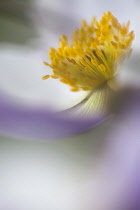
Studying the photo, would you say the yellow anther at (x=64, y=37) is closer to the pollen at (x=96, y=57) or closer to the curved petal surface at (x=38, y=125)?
the pollen at (x=96, y=57)

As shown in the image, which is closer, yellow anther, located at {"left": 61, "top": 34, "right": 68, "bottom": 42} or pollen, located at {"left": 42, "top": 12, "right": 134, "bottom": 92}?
pollen, located at {"left": 42, "top": 12, "right": 134, "bottom": 92}

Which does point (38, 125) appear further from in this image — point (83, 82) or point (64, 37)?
point (64, 37)

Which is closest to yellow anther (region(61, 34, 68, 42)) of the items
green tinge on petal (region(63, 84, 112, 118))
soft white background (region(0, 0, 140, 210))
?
soft white background (region(0, 0, 140, 210))

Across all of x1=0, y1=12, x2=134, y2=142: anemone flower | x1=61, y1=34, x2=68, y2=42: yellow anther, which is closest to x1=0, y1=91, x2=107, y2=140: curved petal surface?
x1=0, y1=12, x2=134, y2=142: anemone flower

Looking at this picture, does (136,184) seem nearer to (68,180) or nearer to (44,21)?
(68,180)

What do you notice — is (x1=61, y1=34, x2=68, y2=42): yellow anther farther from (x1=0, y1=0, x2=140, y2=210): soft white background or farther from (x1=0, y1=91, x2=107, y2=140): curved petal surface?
(x1=0, y1=91, x2=107, y2=140): curved petal surface

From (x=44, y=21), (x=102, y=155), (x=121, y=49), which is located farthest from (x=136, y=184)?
(x=44, y=21)

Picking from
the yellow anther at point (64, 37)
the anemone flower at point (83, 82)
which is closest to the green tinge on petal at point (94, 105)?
the anemone flower at point (83, 82)

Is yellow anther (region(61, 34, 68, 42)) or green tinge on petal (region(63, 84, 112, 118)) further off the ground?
yellow anther (region(61, 34, 68, 42))

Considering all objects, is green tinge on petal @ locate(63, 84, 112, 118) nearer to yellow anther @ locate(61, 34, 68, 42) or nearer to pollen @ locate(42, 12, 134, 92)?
pollen @ locate(42, 12, 134, 92)
